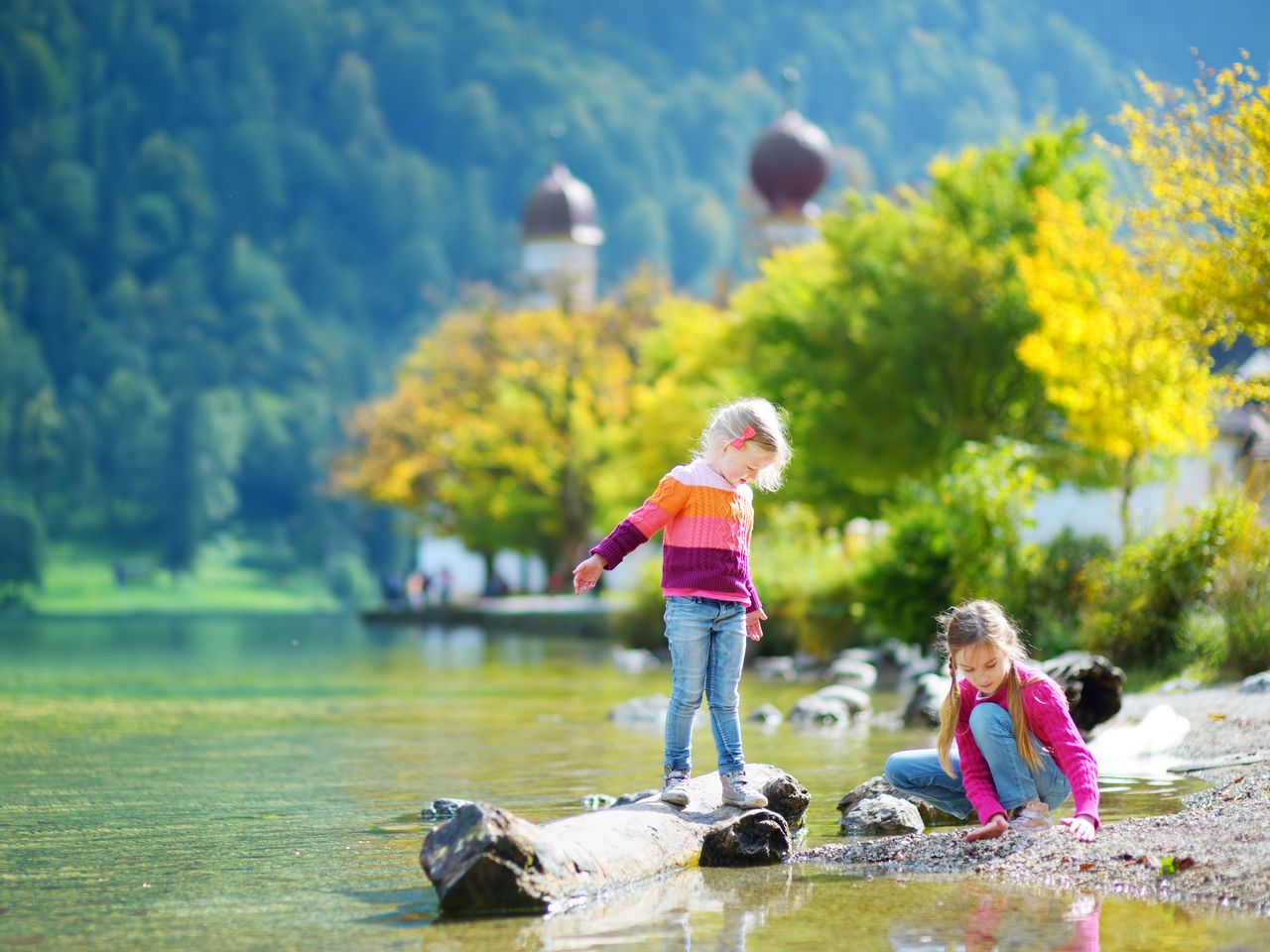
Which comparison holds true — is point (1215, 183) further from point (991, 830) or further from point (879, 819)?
point (991, 830)

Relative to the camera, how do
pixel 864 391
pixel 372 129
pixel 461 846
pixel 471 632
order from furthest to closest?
pixel 372 129
pixel 471 632
pixel 864 391
pixel 461 846

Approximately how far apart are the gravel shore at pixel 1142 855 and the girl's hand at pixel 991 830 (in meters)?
0.05

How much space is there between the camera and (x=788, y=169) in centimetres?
9281

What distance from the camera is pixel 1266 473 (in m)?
18.6

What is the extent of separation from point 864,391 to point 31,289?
13155 centimetres

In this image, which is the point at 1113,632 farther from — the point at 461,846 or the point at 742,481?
the point at 461,846

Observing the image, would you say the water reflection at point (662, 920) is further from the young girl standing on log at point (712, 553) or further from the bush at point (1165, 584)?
the bush at point (1165, 584)

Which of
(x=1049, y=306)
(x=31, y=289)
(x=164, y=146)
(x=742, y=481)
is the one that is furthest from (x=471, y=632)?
(x=164, y=146)

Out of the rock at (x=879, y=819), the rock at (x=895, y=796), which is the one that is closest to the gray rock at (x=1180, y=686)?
the rock at (x=895, y=796)

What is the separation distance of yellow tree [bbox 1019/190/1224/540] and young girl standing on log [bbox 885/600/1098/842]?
12.2 meters

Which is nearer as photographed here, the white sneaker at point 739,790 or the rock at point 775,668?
the white sneaker at point 739,790

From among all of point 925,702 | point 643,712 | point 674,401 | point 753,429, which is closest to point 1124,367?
point 925,702

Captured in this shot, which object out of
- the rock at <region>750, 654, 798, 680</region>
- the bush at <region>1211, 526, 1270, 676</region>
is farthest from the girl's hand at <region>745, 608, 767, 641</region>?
the rock at <region>750, 654, 798, 680</region>

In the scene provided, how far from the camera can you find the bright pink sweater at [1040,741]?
7750mm
